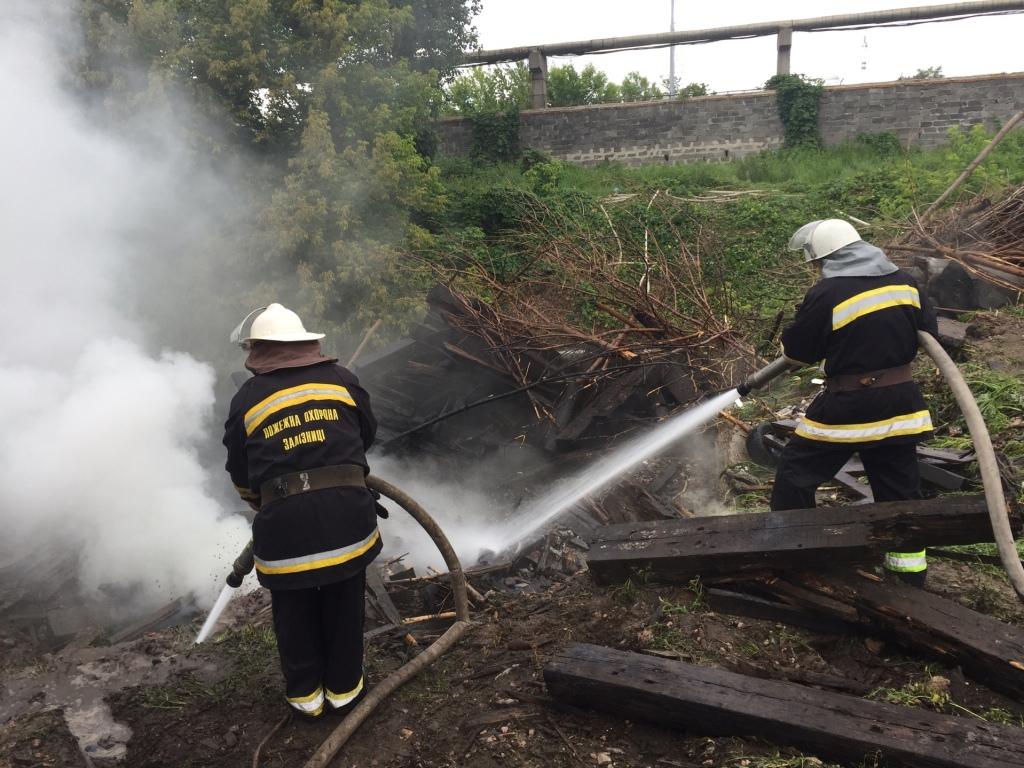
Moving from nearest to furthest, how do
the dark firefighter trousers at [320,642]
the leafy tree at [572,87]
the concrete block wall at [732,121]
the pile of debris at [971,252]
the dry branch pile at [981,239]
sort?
the dark firefighter trousers at [320,642] → the pile of debris at [971,252] → the dry branch pile at [981,239] → the concrete block wall at [732,121] → the leafy tree at [572,87]

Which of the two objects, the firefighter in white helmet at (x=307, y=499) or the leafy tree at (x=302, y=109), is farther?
the leafy tree at (x=302, y=109)

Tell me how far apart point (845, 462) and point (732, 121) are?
15.5m

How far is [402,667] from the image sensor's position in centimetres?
356

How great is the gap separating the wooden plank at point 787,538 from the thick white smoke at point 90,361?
11.4ft

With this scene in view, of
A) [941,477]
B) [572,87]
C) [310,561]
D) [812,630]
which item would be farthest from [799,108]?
[310,561]

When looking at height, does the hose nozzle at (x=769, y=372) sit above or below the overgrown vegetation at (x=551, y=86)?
below

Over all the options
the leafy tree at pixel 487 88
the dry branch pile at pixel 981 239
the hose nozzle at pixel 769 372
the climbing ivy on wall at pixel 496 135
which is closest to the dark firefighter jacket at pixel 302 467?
the hose nozzle at pixel 769 372

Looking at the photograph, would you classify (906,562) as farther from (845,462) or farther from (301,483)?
(301,483)

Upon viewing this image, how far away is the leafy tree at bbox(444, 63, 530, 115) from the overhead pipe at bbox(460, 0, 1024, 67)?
11.3 ft

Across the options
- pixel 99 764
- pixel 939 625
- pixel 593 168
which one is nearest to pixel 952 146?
pixel 593 168

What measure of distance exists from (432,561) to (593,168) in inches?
561

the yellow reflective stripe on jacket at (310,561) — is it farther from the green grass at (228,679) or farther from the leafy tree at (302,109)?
the leafy tree at (302,109)

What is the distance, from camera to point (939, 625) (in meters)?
3.06

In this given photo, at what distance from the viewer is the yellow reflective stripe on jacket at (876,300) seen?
11.9ft
